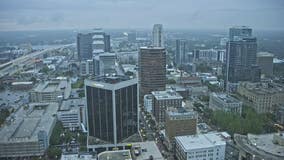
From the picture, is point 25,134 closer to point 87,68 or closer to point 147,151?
point 147,151

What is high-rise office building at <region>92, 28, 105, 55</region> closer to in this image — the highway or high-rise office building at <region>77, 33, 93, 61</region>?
high-rise office building at <region>77, 33, 93, 61</region>

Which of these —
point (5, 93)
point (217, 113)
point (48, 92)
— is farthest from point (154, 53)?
point (5, 93)

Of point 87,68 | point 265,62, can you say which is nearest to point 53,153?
point 87,68

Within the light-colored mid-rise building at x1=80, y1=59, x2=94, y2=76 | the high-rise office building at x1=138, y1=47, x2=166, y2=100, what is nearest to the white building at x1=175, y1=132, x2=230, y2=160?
the high-rise office building at x1=138, y1=47, x2=166, y2=100

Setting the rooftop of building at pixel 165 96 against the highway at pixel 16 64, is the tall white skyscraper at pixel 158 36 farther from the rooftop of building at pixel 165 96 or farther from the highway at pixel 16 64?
the rooftop of building at pixel 165 96

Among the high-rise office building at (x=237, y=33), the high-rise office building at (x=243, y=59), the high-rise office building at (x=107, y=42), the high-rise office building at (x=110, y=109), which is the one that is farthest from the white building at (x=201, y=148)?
the high-rise office building at (x=107, y=42)

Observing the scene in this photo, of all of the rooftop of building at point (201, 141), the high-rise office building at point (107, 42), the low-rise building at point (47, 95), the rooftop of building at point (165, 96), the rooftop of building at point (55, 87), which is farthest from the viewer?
the high-rise office building at point (107, 42)
